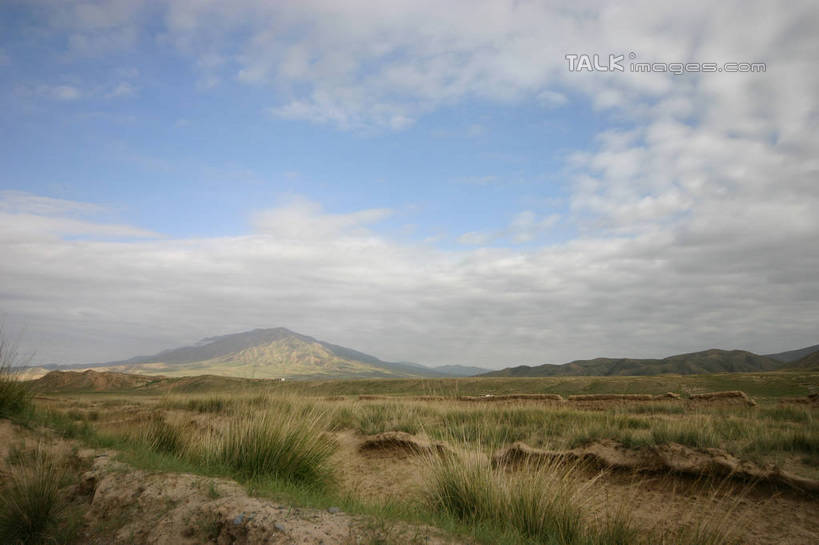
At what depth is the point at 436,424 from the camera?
40.3 ft

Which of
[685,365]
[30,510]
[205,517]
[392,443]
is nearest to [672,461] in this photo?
[392,443]

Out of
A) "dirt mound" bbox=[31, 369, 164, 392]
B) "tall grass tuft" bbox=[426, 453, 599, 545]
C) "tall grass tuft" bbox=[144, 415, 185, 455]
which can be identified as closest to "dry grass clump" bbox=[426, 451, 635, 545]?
"tall grass tuft" bbox=[426, 453, 599, 545]

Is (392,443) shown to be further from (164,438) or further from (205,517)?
(205,517)

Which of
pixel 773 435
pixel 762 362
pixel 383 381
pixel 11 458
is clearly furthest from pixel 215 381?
pixel 762 362

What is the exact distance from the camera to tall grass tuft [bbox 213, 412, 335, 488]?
20.5ft

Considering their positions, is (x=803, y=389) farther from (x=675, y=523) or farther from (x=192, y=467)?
(x=192, y=467)

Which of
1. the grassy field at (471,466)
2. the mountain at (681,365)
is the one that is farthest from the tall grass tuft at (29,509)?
the mountain at (681,365)

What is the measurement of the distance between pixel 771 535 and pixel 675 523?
1043 mm

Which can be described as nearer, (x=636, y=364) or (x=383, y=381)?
(x=383, y=381)

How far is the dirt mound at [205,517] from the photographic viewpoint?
3.59m

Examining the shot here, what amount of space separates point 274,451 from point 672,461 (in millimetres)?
6583

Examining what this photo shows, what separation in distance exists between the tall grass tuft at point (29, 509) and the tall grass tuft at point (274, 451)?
2045mm

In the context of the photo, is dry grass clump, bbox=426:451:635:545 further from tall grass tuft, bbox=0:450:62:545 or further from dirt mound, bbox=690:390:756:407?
dirt mound, bbox=690:390:756:407

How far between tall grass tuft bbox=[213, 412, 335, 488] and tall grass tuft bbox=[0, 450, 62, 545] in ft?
6.71
